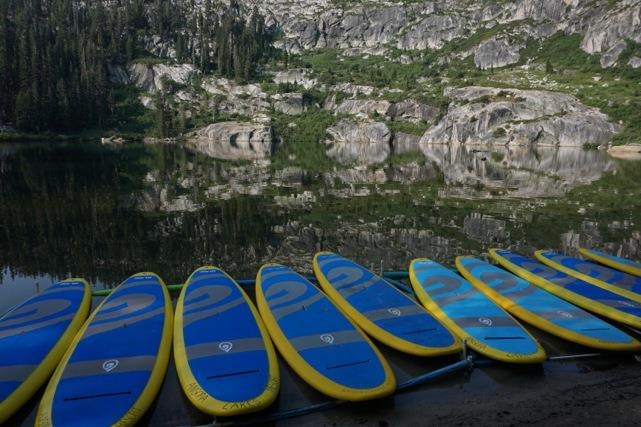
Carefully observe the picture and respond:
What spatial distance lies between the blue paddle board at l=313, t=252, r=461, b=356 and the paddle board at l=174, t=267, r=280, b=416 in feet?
7.97

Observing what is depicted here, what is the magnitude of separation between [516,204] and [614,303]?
59.0 ft

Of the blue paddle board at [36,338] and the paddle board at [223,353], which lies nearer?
the paddle board at [223,353]

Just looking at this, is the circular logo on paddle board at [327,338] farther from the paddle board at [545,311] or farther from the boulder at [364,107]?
the boulder at [364,107]


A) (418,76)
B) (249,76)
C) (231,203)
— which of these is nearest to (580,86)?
(418,76)

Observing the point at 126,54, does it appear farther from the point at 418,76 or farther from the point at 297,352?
the point at 297,352

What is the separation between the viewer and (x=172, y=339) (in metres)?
8.45

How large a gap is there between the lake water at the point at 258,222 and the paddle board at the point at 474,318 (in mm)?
3598

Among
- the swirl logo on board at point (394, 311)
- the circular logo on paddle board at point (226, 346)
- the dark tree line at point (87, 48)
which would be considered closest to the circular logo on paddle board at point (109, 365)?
the circular logo on paddle board at point (226, 346)

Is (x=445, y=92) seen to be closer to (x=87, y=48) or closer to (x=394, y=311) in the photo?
(x=87, y=48)

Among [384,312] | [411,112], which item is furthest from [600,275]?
[411,112]

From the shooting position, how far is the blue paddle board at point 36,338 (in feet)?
21.3

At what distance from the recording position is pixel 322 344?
7750 mm

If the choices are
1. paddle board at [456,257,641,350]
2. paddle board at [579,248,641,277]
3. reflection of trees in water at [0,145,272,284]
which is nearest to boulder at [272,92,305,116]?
reflection of trees in water at [0,145,272,284]

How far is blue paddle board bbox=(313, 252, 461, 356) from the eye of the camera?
8.07 metres
